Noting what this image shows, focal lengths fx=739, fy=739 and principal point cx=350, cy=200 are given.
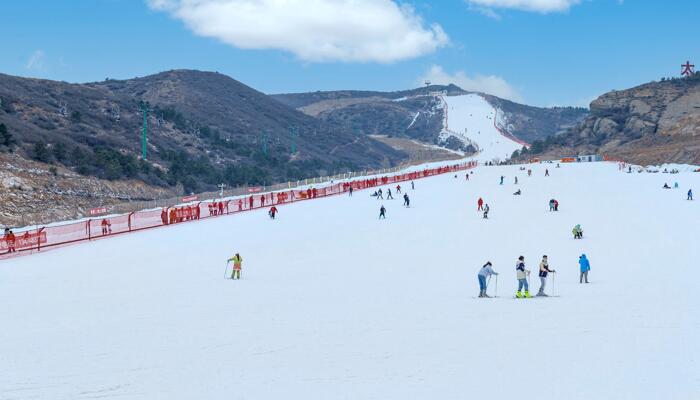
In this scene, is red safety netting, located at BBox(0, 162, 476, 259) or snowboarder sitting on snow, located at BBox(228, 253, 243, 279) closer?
snowboarder sitting on snow, located at BBox(228, 253, 243, 279)

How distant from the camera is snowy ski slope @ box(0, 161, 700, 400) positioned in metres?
11.4

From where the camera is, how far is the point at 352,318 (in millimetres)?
16469

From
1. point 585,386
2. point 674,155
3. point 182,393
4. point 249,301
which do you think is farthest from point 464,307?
point 674,155

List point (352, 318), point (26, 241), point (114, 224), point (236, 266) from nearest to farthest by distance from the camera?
point (352, 318), point (236, 266), point (26, 241), point (114, 224)

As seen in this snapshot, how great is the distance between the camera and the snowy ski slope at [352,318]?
11398 millimetres

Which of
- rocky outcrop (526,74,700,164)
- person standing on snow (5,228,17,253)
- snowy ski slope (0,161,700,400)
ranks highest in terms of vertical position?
rocky outcrop (526,74,700,164)

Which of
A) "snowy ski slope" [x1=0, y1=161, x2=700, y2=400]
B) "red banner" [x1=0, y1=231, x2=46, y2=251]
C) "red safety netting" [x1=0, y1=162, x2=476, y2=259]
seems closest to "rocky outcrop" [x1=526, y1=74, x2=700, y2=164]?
"red safety netting" [x1=0, y1=162, x2=476, y2=259]

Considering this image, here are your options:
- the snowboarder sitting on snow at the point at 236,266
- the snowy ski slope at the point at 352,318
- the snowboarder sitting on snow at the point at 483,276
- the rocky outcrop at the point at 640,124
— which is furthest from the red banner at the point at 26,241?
the rocky outcrop at the point at 640,124

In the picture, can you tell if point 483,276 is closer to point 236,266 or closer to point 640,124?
point 236,266

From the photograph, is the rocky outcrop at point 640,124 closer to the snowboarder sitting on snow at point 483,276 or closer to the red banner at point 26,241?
the red banner at point 26,241

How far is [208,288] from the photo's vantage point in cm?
2116

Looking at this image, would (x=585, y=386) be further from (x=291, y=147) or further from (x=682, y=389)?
(x=291, y=147)

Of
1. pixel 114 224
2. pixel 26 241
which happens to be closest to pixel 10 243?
pixel 26 241

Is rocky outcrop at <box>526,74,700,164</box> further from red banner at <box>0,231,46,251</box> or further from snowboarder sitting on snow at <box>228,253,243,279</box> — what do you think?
snowboarder sitting on snow at <box>228,253,243,279</box>
